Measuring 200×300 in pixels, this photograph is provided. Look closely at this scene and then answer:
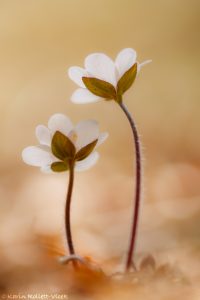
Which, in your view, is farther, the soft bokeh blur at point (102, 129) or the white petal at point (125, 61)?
the soft bokeh blur at point (102, 129)

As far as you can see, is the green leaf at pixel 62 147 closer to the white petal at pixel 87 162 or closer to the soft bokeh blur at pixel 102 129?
the white petal at pixel 87 162

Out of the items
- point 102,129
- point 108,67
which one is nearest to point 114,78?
point 108,67

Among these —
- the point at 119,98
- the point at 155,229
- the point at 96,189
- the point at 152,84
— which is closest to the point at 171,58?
the point at 152,84

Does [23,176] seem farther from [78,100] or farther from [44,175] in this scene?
[78,100]

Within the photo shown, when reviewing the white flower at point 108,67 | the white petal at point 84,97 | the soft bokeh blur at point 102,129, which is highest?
the white flower at point 108,67

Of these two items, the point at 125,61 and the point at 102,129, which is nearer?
the point at 125,61

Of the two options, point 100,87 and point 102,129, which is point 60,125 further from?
point 102,129

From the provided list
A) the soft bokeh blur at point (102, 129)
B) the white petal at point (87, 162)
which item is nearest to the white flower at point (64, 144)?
the white petal at point (87, 162)
